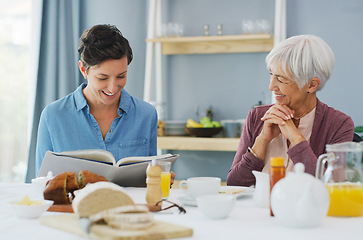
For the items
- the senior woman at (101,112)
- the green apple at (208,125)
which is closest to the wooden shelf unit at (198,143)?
the green apple at (208,125)

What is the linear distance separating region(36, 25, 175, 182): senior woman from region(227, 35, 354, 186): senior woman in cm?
54

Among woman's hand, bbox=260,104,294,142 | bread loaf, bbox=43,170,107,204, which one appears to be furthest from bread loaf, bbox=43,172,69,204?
woman's hand, bbox=260,104,294,142

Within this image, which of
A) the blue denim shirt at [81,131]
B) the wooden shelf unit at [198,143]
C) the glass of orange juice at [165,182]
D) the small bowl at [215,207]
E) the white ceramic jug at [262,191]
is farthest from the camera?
the wooden shelf unit at [198,143]

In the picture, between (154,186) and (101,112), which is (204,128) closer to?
(101,112)

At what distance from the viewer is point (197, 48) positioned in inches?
163

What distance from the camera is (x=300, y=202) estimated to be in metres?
1.19

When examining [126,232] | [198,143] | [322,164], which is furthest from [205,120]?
[126,232]

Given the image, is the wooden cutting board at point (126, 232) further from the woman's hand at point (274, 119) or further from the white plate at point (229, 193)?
the woman's hand at point (274, 119)

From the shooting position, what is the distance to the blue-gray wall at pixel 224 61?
3.85 meters

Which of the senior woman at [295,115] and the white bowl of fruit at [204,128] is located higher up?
the senior woman at [295,115]

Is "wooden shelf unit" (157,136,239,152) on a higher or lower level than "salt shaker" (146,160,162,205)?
lower

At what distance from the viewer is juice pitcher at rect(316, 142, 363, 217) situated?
1.32 m

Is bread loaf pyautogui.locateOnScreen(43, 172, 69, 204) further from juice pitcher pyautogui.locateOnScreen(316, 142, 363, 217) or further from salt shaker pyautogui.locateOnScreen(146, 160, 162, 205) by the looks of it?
juice pitcher pyautogui.locateOnScreen(316, 142, 363, 217)

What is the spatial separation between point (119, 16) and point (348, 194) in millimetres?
3213
